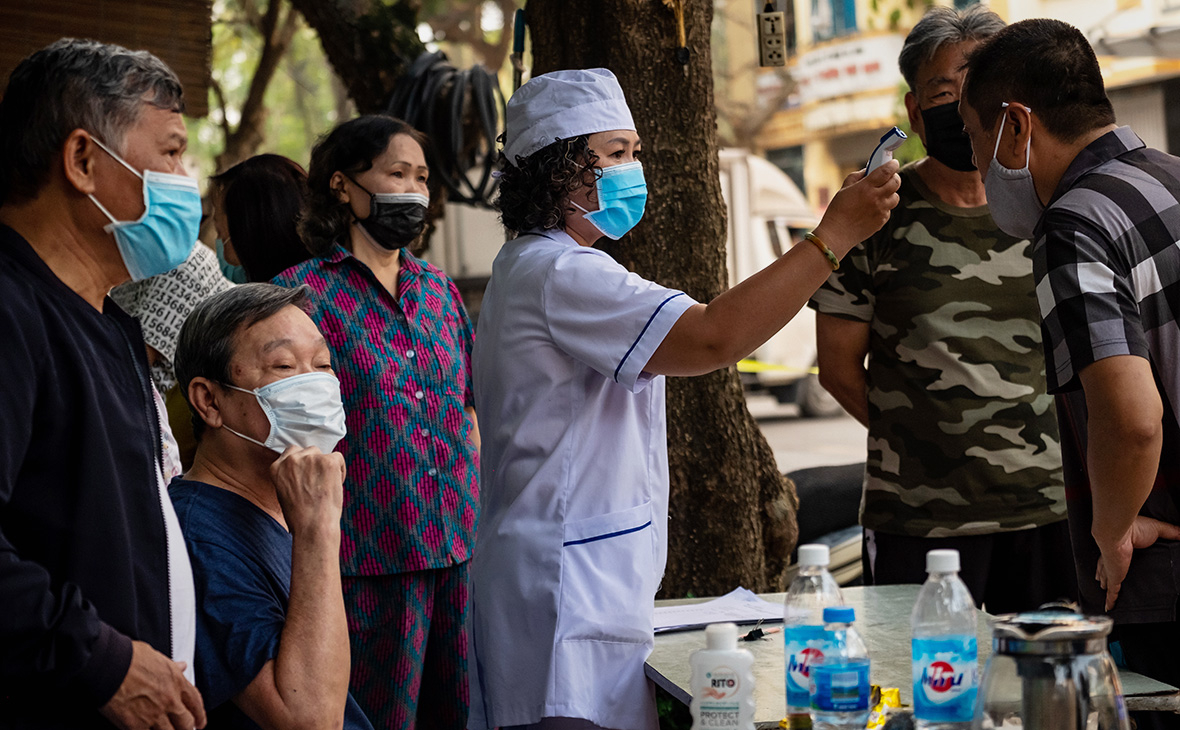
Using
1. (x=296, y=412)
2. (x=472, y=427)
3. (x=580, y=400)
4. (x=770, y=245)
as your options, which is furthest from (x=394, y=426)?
(x=770, y=245)

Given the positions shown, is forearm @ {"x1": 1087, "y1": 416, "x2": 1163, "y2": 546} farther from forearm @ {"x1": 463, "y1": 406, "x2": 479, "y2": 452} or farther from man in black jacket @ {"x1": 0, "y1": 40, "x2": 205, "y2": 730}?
forearm @ {"x1": 463, "y1": 406, "x2": 479, "y2": 452}

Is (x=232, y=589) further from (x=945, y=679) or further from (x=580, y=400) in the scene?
(x=945, y=679)

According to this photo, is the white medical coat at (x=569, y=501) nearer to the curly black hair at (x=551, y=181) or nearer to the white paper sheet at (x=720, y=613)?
the curly black hair at (x=551, y=181)

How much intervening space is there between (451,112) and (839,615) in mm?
4665

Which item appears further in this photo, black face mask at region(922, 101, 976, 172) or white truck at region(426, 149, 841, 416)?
white truck at region(426, 149, 841, 416)

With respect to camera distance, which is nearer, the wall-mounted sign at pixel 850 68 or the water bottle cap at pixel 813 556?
the water bottle cap at pixel 813 556

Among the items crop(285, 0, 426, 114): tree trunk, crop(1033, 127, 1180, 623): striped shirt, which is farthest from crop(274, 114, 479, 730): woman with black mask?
crop(285, 0, 426, 114): tree trunk

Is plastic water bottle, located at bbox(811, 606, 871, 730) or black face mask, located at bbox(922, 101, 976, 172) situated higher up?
black face mask, located at bbox(922, 101, 976, 172)

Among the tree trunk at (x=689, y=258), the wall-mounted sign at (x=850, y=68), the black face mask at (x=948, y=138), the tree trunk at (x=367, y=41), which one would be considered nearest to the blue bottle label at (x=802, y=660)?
the black face mask at (x=948, y=138)

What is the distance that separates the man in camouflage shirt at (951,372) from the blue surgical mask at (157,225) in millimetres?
1800

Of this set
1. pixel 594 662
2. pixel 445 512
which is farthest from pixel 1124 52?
pixel 594 662

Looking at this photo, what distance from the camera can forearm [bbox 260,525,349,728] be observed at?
80.4 inches

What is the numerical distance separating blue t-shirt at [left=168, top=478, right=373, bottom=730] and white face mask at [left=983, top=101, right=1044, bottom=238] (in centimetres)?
166

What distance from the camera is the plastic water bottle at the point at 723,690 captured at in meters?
1.74
